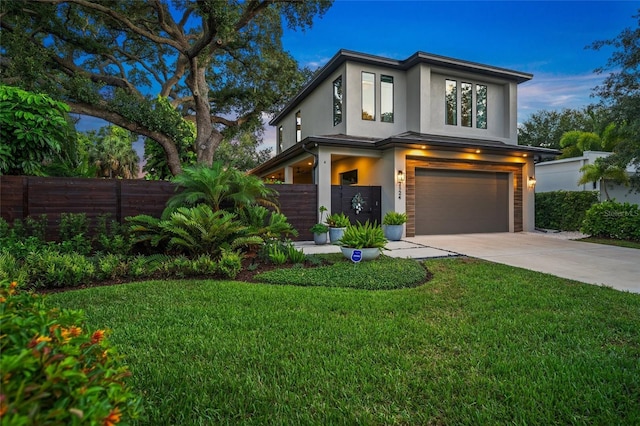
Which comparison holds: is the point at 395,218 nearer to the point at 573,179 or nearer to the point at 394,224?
the point at 394,224

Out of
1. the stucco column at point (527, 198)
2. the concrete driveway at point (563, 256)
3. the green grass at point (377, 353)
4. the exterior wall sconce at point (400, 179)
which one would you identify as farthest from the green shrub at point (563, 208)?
the green grass at point (377, 353)

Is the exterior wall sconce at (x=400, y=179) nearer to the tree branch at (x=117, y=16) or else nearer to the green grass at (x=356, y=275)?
the green grass at (x=356, y=275)

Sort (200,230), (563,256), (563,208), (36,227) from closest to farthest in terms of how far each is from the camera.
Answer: (200,230) < (36,227) < (563,256) < (563,208)

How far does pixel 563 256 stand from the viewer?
7.30m

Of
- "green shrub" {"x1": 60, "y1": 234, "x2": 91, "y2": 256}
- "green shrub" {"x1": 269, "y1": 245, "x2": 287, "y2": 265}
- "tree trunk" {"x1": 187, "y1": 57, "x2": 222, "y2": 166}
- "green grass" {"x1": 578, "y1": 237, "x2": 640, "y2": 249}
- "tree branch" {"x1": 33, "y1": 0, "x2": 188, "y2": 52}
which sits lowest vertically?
"green grass" {"x1": 578, "y1": 237, "x2": 640, "y2": 249}

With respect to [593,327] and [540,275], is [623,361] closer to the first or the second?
[593,327]

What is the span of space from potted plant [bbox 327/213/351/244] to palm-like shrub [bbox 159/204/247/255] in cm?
384

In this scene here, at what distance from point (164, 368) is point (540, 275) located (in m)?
5.64

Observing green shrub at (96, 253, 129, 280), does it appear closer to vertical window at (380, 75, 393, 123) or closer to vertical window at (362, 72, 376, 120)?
vertical window at (362, 72, 376, 120)

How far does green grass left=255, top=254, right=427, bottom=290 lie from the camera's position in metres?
4.85

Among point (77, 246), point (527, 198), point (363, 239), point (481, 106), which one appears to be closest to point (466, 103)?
point (481, 106)

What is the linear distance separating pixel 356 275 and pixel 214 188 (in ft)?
12.1

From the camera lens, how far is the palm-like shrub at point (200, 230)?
229 inches

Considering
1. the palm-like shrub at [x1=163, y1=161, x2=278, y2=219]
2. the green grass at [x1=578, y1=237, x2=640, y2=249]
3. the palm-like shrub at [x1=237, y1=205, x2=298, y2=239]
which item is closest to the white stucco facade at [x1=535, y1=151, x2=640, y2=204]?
the green grass at [x1=578, y1=237, x2=640, y2=249]
